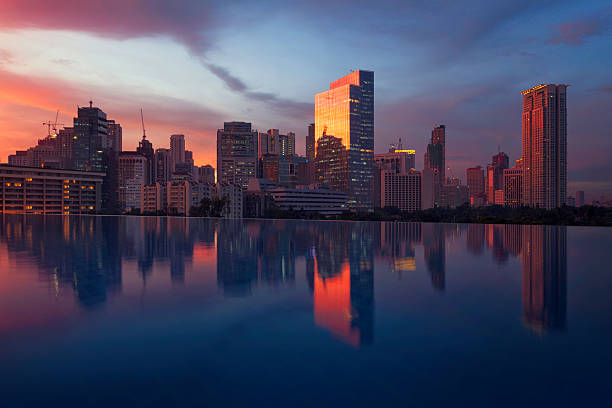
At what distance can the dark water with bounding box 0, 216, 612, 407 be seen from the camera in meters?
5.11

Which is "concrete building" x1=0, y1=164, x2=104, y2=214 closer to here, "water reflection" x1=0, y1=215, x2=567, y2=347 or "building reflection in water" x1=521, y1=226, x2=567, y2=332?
"water reflection" x1=0, y1=215, x2=567, y2=347

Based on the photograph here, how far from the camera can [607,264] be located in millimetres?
18562

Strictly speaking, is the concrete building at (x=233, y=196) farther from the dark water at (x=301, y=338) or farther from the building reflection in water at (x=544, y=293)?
the dark water at (x=301, y=338)

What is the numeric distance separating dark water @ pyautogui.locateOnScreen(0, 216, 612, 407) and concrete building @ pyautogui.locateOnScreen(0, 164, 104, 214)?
608 ft

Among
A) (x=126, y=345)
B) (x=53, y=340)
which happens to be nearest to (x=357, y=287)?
(x=126, y=345)

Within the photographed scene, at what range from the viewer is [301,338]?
7.27 meters

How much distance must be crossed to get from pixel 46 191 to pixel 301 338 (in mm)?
199905

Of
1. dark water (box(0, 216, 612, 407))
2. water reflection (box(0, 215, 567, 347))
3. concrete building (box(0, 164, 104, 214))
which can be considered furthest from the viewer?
concrete building (box(0, 164, 104, 214))

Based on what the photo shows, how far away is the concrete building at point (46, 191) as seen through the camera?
16388 cm

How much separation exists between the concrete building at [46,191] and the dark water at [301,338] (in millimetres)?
185331

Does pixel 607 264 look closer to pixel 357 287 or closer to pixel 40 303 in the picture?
pixel 357 287

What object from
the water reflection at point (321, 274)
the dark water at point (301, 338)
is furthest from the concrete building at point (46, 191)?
the dark water at point (301, 338)

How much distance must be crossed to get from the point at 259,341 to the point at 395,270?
31.7 feet

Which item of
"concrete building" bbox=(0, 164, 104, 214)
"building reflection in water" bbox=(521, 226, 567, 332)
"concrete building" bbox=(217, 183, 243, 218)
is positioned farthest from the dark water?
"concrete building" bbox=(0, 164, 104, 214)
